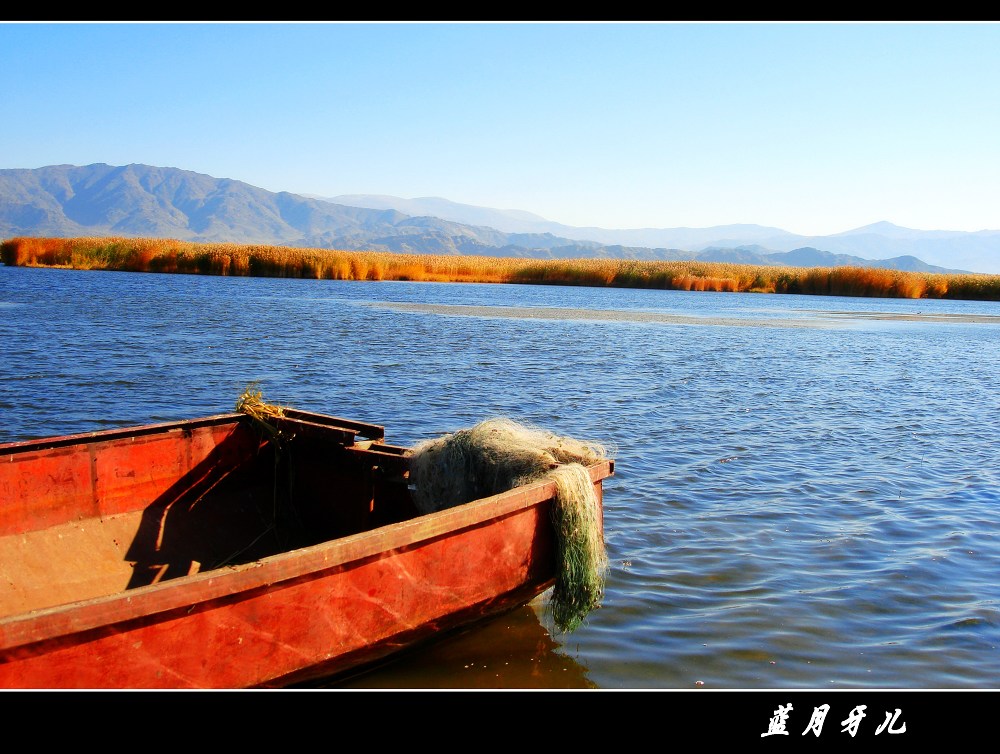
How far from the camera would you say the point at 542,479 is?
214 inches

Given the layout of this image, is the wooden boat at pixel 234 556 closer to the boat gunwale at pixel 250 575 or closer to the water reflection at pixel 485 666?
the boat gunwale at pixel 250 575

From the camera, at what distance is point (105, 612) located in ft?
A: 10.9

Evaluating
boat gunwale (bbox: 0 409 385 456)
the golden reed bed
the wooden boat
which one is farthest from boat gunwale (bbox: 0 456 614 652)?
the golden reed bed

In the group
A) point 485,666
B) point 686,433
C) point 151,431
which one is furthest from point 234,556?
point 686,433

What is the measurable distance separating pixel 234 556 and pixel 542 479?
2.45 m

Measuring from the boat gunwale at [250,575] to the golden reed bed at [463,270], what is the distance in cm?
4384

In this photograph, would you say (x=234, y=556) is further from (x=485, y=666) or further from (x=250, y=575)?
(x=250, y=575)

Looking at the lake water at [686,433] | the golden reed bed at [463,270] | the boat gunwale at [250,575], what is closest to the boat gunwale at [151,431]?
the boat gunwale at [250,575]

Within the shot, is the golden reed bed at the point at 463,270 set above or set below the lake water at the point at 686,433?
above

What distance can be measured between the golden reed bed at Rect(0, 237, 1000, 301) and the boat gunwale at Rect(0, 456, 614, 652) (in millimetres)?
43837

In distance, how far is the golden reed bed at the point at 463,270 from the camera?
47.7 meters

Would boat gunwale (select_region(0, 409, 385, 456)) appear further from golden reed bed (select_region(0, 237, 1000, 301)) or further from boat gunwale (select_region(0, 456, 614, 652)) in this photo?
golden reed bed (select_region(0, 237, 1000, 301))
